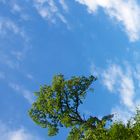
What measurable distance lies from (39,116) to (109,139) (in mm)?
20790

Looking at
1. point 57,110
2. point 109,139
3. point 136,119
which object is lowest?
point 109,139

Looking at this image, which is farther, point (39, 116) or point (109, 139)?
point (39, 116)

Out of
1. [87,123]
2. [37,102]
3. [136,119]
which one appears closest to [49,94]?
[37,102]

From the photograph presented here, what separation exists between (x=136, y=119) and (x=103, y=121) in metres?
9.16

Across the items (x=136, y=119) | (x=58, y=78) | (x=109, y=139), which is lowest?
(x=109, y=139)

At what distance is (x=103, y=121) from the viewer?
90.1 m

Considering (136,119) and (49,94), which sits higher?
(49,94)

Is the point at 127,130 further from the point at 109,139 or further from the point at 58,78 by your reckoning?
the point at 58,78

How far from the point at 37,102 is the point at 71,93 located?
7.12 meters

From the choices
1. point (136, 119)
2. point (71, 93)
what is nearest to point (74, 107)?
point (71, 93)

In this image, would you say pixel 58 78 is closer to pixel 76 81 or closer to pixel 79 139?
pixel 76 81

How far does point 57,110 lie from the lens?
Result: 92.1m

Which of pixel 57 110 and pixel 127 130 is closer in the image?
pixel 127 130

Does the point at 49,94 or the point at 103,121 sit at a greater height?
the point at 49,94
